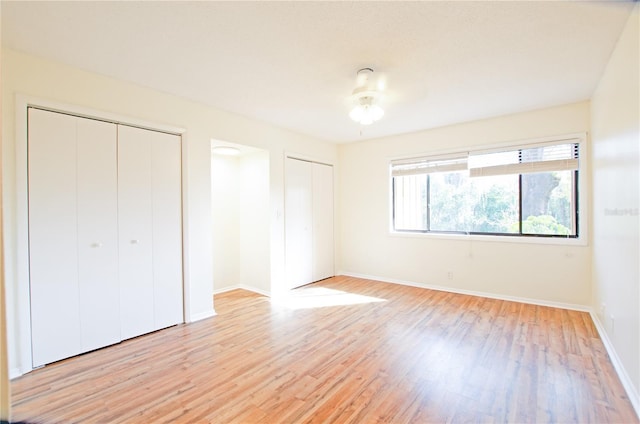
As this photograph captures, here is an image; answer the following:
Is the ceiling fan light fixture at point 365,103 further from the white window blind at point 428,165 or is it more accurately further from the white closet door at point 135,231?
the white closet door at point 135,231

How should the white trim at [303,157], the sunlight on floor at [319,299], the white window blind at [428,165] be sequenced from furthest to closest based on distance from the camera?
1. the white trim at [303,157]
2. the white window blind at [428,165]
3. the sunlight on floor at [319,299]

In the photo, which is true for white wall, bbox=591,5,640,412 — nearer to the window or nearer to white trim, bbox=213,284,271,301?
the window

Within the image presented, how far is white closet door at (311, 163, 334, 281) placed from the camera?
555cm

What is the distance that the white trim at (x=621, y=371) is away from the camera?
2.15m

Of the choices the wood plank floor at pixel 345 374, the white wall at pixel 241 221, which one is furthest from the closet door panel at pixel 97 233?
the white wall at pixel 241 221

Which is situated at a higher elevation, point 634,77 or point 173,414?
point 634,77

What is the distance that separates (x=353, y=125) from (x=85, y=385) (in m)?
4.18

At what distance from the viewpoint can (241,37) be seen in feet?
8.05

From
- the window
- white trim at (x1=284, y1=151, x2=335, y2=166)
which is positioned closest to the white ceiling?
the window

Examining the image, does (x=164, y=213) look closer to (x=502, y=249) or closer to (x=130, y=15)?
(x=130, y=15)

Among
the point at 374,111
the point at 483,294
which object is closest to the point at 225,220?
the point at 374,111

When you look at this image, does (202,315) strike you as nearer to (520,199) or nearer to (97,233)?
(97,233)

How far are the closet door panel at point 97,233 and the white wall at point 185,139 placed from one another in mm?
334

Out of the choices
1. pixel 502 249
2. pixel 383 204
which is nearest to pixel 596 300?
pixel 502 249
